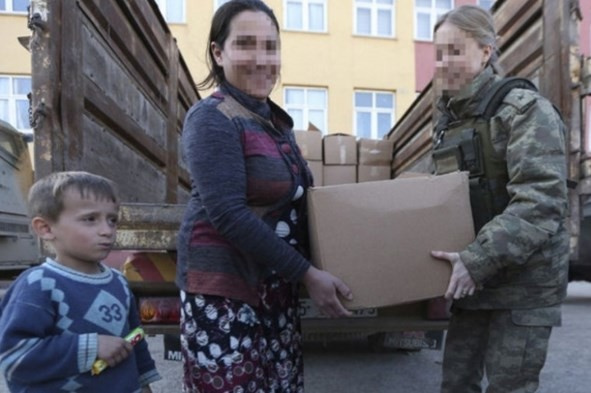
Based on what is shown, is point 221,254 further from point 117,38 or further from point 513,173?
point 117,38

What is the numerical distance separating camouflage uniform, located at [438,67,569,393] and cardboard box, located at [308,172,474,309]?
0.09m

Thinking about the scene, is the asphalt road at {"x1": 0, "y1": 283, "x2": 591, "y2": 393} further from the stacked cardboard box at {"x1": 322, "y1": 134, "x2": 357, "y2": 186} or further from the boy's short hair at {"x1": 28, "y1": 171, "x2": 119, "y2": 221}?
the boy's short hair at {"x1": 28, "y1": 171, "x2": 119, "y2": 221}

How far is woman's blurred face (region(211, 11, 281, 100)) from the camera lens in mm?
1438

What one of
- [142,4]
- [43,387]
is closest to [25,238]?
[142,4]

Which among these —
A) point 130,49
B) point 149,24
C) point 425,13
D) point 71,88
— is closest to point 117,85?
point 130,49

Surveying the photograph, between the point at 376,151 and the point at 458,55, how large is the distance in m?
4.16

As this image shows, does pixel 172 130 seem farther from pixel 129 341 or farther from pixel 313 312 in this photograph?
pixel 129 341

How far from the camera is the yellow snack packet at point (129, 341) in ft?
4.53

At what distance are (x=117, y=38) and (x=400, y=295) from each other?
1.87 metres

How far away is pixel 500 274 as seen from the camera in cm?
165

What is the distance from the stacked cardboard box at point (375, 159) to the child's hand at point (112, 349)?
4.41 metres

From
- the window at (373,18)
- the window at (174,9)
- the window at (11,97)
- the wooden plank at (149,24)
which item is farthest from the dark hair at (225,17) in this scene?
the window at (373,18)

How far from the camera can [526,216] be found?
150 cm

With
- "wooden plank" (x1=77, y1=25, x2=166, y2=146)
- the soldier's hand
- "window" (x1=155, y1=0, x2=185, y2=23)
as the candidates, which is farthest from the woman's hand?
"window" (x1=155, y1=0, x2=185, y2=23)
